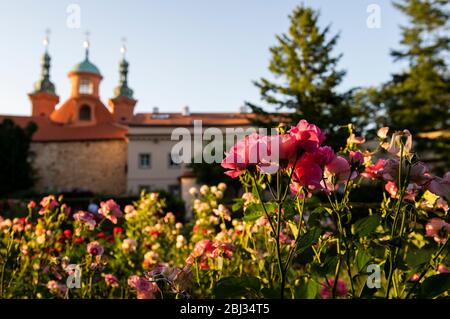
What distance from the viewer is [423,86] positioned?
75.5 feet

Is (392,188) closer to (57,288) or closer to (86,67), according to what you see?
(57,288)

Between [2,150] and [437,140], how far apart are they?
26534 mm

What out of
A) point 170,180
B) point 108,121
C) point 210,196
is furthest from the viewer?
point 108,121

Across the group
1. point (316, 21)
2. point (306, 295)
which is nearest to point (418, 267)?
point (306, 295)

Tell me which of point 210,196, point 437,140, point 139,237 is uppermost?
point 437,140

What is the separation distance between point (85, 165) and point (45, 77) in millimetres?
14678

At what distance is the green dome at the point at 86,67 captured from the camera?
41.3 metres

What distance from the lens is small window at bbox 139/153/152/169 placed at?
33.6 m

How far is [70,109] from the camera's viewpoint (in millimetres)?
39094

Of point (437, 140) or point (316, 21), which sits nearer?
point (437, 140)

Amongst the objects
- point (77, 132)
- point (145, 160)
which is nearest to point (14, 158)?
point (77, 132)

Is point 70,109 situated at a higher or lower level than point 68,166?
higher
